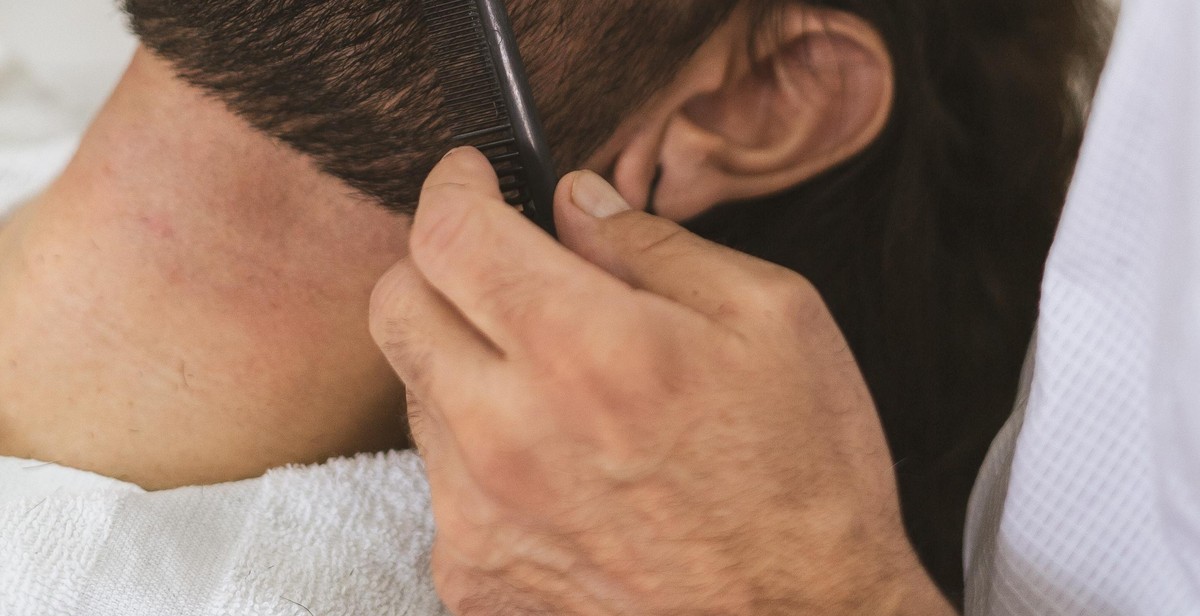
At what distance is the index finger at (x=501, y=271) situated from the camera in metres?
0.46

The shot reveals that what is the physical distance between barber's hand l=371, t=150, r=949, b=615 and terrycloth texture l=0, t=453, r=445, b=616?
0.22 metres

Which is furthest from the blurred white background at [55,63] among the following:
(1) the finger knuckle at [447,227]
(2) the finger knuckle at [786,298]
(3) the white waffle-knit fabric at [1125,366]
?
(3) the white waffle-knit fabric at [1125,366]

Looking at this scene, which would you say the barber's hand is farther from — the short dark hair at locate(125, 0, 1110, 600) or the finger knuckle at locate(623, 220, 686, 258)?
the short dark hair at locate(125, 0, 1110, 600)

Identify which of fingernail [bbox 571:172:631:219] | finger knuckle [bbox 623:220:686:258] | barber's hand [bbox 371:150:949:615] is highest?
fingernail [bbox 571:172:631:219]

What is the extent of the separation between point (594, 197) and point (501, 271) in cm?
9

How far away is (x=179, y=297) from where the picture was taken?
74cm

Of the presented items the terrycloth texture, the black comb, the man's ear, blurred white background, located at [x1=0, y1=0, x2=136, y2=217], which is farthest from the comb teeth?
blurred white background, located at [x1=0, y1=0, x2=136, y2=217]

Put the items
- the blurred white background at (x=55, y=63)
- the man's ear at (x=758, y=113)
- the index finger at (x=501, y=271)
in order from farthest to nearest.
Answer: the blurred white background at (x=55, y=63), the man's ear at (x=758, y=113), the index finger at (x=501, y=271)

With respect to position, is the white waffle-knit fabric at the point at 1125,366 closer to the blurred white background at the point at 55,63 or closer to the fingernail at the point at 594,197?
the fingernail at the point at 594,197

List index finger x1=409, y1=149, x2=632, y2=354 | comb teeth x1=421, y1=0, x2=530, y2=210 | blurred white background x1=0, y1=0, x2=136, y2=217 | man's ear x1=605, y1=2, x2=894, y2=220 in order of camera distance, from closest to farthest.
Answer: index finger x1=409, y1=149, x2=632, y2=354, comb teeth x1=421, y1=0, x2=530, y2=210, man's ear x1=605, y1=2, x2=894, y2=220, blurred white background x1=0, y1=0, x2=136, y2=217

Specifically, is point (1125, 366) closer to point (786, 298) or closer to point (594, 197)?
point (786, 298)

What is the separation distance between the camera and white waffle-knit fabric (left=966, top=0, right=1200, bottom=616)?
1.76 feet

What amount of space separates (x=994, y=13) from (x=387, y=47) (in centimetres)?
51

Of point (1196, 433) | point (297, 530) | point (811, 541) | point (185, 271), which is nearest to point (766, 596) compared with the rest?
point (811, 541)
